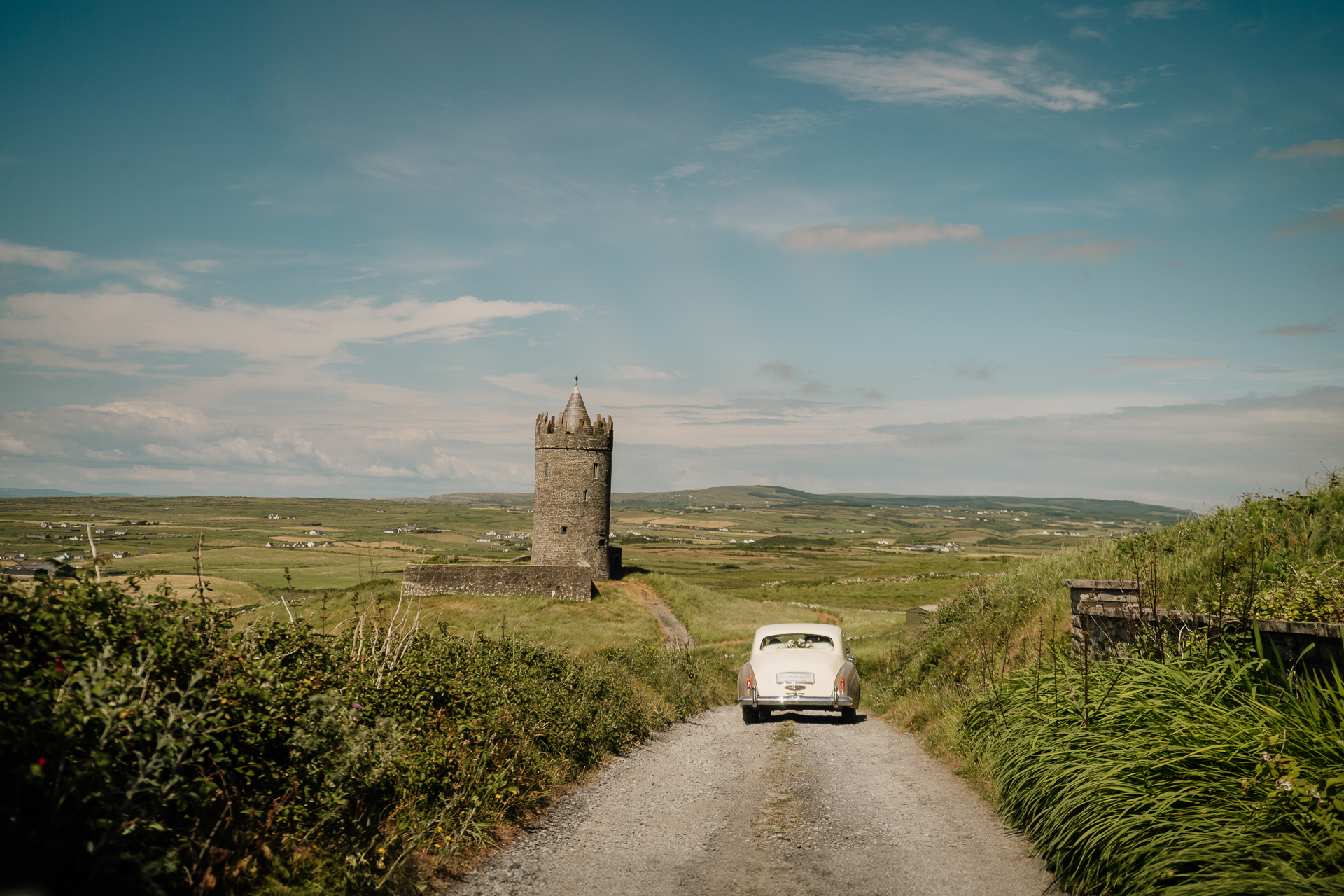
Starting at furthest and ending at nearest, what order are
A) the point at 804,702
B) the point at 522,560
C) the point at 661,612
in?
the point at 522,560 → the point at 661,612 → the point at 804,702

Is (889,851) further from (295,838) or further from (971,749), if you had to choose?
(295,838)

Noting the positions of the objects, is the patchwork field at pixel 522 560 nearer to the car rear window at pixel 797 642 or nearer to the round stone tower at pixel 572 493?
the round stone tower at pixel 572 493

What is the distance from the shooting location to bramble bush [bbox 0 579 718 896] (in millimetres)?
3711

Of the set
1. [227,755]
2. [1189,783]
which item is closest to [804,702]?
[1189,783]

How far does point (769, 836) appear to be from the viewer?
6586 millimetres

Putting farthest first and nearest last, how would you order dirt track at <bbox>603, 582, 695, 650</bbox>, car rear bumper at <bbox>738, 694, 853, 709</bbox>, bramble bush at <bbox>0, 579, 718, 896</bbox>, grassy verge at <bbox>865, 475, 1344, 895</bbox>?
dirt track at <bbox>603, 582, 695, 650</bbox>
car rear bumper at <bbox>738, 694, 853, 709</bbox>
grassy verge at <bbox>865, 475, 1344, 895</bbox>
bramble bush at <bbox>0, 579, 718, 896</bbox>

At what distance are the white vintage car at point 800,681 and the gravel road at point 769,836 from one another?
9.89ft

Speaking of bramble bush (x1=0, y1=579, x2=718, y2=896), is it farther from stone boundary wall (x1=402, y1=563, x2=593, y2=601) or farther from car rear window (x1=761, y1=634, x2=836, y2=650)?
stone boundary wall (x1=402, y1=563, x2=593, y2=601)

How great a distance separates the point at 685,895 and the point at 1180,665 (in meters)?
4.91

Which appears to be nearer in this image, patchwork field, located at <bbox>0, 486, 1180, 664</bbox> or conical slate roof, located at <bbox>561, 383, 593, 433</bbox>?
patchwork field, located at <bbox>0, 486, 1180, 664</bbox>

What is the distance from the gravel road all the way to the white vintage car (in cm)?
301

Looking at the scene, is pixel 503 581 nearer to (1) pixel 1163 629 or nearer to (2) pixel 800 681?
A: (2) pixel 800 681

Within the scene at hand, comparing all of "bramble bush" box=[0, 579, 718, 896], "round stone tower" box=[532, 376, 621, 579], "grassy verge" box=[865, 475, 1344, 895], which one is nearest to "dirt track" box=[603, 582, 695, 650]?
"round stone tower" box=[532, 376, 621, 579]

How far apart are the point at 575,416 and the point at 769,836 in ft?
116
